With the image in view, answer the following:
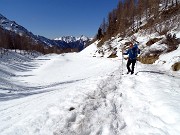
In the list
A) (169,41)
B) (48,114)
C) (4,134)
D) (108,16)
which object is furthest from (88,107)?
(108,16)

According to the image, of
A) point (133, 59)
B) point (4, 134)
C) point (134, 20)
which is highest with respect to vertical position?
point (134, 20)

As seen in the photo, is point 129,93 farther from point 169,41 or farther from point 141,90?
point 169,41

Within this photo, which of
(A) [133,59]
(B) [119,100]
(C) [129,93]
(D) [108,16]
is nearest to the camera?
(B) [119,100]

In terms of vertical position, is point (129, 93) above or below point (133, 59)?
below

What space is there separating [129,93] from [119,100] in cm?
125

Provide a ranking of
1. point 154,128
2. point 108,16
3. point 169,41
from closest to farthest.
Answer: point 154,128, point 169,41, point 108,16

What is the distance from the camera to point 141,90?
11.2 m

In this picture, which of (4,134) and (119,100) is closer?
(4,134)

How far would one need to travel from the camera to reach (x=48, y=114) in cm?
797

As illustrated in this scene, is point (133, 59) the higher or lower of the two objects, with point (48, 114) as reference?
higher

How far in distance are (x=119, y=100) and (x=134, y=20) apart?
8607cm

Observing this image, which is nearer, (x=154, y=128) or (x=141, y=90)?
(x=154, y=128)

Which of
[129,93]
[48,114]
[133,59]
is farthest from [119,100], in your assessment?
[133,59]

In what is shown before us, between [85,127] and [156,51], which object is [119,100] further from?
[156,51]
